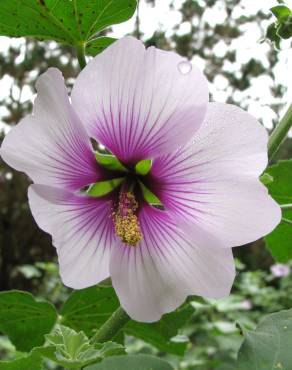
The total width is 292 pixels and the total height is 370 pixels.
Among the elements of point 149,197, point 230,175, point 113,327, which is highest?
Result: point 230,175

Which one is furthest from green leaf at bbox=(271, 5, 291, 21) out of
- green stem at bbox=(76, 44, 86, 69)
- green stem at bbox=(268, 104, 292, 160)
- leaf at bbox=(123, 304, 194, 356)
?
leaf at bbox=(123, 304, 194, 356)

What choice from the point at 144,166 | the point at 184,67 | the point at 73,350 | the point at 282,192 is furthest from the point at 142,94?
the point at 282,192

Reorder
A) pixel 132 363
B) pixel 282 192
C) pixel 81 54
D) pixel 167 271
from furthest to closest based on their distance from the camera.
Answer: pixel 282 192 < pixel 81 54 < pixel 167 271 < pixel 132 363

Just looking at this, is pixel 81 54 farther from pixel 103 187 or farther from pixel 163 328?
pixel 163 328

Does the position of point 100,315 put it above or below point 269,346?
below

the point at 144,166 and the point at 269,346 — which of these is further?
the point at 144,166

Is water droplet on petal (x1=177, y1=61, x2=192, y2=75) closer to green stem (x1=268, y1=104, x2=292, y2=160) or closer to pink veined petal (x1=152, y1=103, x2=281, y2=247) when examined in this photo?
pink veined petal (x1=152, y1=103, x2=281, y2=247)

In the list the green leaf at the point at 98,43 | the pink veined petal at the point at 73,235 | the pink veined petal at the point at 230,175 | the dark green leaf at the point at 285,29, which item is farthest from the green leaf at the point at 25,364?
the dark green leaf at the point at 285,29
